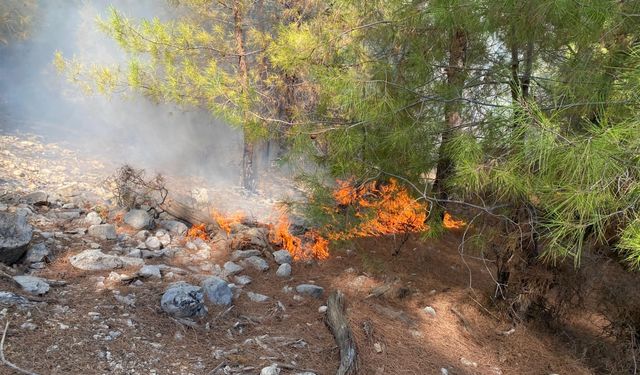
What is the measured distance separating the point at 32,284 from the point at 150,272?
1.03m

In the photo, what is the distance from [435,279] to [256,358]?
3104 millimetres

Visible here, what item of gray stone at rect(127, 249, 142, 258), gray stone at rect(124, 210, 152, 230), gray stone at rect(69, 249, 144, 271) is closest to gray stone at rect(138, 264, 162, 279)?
gray stone at rect(69, 249, 144, 271)

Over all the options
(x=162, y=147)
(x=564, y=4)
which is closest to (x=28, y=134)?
(x=162, y=147)

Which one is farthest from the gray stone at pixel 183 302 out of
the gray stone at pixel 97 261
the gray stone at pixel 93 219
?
the gray stone at pixel 93 219

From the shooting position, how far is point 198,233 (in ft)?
19.6

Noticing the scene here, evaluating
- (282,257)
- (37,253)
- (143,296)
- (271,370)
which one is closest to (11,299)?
(143,296)

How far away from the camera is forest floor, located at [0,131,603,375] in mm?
2992

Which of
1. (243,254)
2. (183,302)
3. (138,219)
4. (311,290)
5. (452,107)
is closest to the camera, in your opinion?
(183,302)

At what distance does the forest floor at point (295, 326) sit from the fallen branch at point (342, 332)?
0.28ft

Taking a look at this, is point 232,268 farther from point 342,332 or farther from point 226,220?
point 342,332

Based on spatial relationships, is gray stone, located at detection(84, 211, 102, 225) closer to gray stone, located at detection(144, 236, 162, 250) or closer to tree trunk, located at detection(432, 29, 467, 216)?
gray stone, located at detection(144, 236, 162, 250)

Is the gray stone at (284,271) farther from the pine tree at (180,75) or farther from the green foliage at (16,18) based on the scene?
the green foliage at (16,18)

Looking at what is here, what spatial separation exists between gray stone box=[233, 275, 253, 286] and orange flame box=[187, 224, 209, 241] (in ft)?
4.03

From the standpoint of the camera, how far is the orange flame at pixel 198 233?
5879mm
